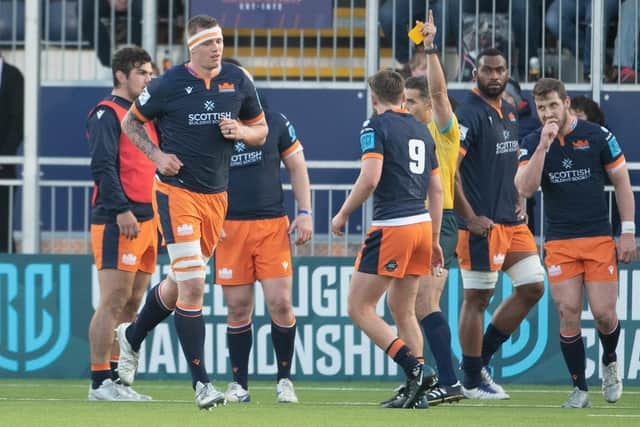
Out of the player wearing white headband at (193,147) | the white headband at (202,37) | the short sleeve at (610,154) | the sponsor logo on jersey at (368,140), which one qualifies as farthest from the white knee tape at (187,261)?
the short sleeve at (610,154)

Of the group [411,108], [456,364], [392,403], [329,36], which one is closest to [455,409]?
[392,403]

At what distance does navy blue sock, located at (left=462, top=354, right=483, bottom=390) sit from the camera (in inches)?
441

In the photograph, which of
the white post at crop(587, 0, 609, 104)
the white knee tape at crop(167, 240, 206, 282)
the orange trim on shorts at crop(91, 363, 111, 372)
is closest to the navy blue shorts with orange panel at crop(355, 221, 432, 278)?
the white knee tape at crop(167, 240, 206, 282)

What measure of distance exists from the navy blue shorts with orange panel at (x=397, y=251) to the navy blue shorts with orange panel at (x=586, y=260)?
1033 mm

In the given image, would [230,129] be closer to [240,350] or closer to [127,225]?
[127,225]

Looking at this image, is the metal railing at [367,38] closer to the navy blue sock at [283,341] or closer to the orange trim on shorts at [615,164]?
the orange trim on shorts at [615,164]

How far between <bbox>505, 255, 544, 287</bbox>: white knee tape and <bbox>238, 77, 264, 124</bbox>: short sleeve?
2.53 m

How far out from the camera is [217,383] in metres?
13.0

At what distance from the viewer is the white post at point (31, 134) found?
45.2 feet

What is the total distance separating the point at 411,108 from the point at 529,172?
1.05 meters

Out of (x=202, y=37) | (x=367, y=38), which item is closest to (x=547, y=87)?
(x=202, y=37)

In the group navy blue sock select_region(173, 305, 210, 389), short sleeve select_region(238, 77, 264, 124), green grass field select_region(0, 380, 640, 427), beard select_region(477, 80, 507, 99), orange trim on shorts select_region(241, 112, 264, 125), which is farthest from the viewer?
beard select_region(477, 80, 507, 99)

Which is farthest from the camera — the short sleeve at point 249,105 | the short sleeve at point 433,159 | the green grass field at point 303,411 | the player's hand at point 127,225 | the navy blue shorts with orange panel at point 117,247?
the navy blue shorts with orange panel at point 117,247

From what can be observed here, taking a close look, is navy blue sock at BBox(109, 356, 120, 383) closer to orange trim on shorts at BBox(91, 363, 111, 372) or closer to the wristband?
orange trim on shorts at BBox(91, 363, 111, 372)
